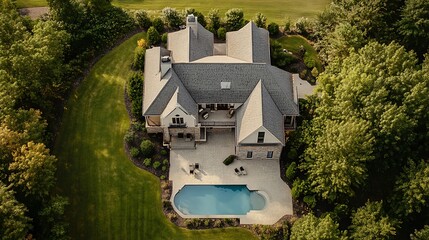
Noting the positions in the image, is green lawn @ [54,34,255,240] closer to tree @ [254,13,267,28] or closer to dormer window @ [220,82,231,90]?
dormer window @ [220,82,231,90]

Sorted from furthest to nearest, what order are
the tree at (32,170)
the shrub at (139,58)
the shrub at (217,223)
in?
the shrub at (139,58), the shrub at (217,223), the tree at (32,170)

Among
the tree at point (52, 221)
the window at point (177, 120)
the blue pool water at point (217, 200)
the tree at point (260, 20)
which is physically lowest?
the blue pool water at point (217, 200)

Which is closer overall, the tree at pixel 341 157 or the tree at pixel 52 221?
the tree at pixel 52 221

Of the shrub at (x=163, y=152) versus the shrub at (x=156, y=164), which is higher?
the shrub at (x=163, y=152)

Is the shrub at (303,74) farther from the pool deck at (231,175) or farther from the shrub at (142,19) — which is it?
the shrub at (142,19)

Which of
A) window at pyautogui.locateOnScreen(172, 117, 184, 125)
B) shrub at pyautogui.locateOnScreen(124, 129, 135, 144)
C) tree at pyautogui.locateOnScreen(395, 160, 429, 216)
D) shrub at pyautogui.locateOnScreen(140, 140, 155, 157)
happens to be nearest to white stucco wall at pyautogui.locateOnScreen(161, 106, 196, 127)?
window at pyautogui.locateOnScreen(172, 117, 184, 125)

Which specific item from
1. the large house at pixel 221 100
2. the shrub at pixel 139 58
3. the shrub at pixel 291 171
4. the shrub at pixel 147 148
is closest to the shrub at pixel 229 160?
the large house at pixel 221 100

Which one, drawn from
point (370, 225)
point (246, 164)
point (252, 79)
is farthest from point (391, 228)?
point (252, 79)
